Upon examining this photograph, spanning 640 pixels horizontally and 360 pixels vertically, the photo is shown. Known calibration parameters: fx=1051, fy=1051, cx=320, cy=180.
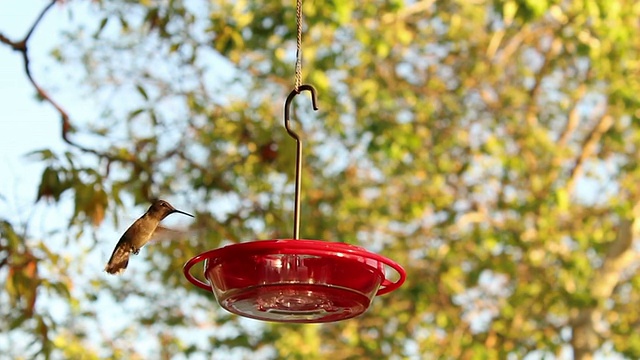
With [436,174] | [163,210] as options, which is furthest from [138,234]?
[436,174]

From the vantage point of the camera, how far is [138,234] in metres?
3.66

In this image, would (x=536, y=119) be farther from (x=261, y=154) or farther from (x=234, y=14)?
(x=261, y=154)

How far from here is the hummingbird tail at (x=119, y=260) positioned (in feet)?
12.4

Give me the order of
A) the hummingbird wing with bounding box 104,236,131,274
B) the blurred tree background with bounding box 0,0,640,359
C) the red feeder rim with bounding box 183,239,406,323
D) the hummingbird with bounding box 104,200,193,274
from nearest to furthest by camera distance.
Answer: the red feeder rim with bounding box 183,239,406,323 → the hummingbird with bounding box 104,200,193,274 → the hummingbird wing with bounding box 104,236,131,274 → the blurred tree background with bounding box 0,0,640,359

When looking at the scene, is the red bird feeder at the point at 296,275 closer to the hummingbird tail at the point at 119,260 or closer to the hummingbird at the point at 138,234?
the hummingbird at the point at 138,234

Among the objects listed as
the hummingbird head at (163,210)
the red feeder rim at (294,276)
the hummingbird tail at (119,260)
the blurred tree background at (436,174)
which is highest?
the blurred tree background at (436,174)

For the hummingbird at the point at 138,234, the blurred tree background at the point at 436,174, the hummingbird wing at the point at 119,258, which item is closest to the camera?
the hummingbird at the point at 138,234

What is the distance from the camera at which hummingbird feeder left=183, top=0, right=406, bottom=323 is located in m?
2.77

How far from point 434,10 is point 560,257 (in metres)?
2.65

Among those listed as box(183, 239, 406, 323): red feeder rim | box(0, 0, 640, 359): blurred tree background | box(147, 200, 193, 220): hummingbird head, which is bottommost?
box(183, 239, 406, 323): red feeder rim

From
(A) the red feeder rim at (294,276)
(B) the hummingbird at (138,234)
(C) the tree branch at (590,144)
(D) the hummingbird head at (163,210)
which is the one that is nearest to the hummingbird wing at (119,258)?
(B) the hummingbird at (138,234)

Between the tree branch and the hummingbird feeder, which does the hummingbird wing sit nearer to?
the hummingbird feeder

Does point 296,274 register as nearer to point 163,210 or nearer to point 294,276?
point 294,276

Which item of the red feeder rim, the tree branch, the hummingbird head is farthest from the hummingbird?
the tree branch
